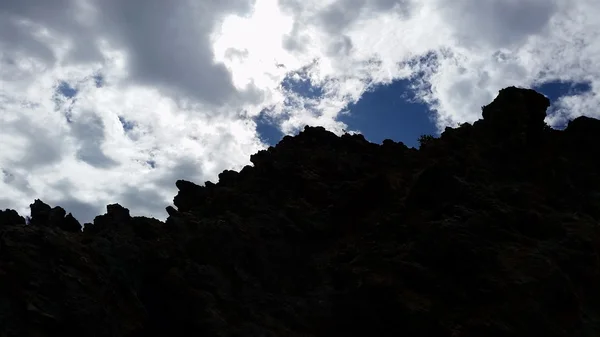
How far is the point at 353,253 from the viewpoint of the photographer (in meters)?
35.1

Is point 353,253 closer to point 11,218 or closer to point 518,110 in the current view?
point 518,110

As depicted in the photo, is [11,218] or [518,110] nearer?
[11,218]

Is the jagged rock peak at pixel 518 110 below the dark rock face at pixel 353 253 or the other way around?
the other way around

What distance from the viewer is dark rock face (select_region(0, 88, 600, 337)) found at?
2714 cm

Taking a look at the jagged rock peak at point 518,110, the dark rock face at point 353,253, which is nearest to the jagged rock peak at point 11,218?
the dark rock face at point 353,253

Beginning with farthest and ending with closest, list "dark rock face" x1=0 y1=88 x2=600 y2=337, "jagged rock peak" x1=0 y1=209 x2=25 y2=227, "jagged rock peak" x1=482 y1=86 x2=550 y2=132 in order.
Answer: "jagged rock peak" x1=482 y1=86 x2=550 y2=132, "jagged rock peak" x1=0 y1=209 x2=25 y2=227, "dark rock face" x1=0 y1=88 x2=600 y2=337

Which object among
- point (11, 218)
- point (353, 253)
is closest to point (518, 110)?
point (353, 253)

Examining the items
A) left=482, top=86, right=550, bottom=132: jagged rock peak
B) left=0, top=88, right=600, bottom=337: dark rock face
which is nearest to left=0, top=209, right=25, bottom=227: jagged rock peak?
left=0, top=88, right=600, bottom=337: dark rock face

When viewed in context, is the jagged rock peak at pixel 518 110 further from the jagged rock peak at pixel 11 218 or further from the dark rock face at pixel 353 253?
the jagged rock peak at pixel 11 218

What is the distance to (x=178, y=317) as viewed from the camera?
3033cm

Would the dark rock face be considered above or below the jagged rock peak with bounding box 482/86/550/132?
Answer: below

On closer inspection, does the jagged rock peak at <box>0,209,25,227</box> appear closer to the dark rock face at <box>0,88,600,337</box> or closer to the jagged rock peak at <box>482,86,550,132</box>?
the dark rock face at <box>0,88,600,337</box>

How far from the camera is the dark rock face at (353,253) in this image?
27.1 m

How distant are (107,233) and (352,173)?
22.5 meters
